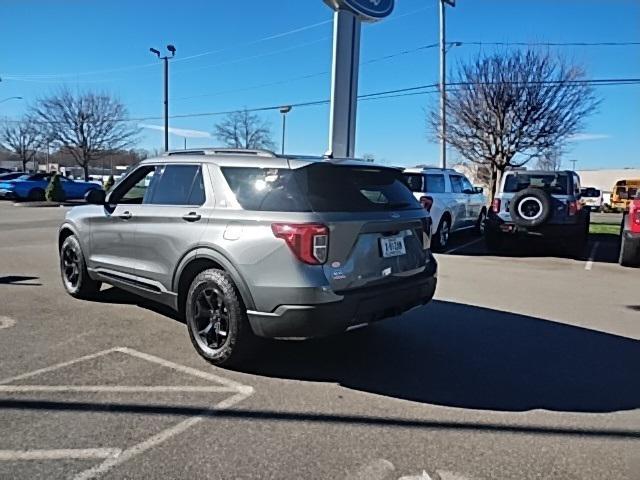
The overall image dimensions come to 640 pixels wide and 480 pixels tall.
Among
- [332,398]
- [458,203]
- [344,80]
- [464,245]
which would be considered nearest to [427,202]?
[458,203]

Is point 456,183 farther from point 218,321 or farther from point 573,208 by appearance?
point 218,321

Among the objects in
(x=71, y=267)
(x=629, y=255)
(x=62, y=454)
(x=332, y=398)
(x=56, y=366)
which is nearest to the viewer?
(x=62, y=454)

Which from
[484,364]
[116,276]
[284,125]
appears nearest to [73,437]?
[116,276]

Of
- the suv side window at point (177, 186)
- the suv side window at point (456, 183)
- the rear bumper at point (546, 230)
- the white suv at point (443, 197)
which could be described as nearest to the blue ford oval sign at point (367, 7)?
the white suv at point (443, 197)

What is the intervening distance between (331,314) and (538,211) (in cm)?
796

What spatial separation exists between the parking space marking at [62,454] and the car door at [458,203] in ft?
34.9

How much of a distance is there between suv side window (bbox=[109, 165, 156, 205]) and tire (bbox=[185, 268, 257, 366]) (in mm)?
1464

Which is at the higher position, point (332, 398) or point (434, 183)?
point (434, 183)

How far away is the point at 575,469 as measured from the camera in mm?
2871

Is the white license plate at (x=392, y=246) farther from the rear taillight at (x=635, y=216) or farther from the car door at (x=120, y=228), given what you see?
the rear taillight at (x=635, y=216)

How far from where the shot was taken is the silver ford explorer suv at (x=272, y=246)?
3.81 meters

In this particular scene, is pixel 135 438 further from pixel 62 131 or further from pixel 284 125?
pixel 62 131

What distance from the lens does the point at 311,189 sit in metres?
4.02

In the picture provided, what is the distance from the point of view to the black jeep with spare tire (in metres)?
10.4
